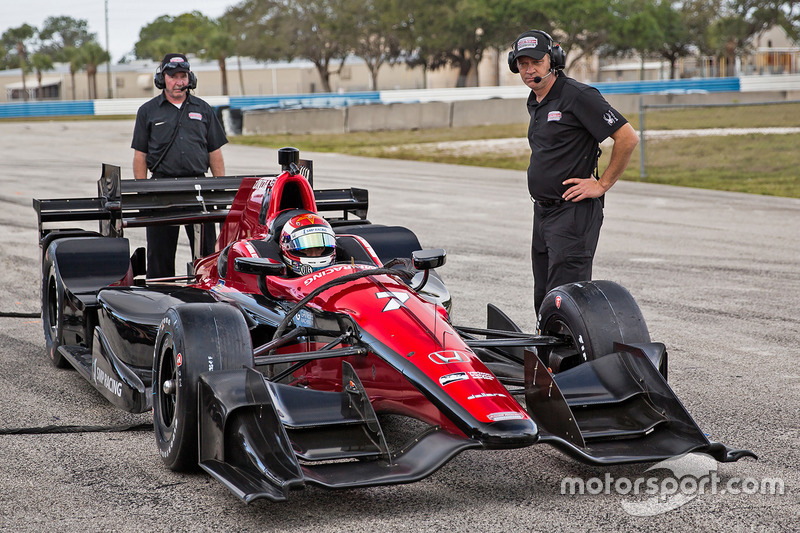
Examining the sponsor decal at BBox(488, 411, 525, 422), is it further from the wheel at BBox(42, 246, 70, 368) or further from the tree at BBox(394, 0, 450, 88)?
the tree at BBox(394, 0, 450, 88)

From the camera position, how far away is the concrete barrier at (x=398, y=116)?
33.5 m

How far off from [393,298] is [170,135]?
410 cm

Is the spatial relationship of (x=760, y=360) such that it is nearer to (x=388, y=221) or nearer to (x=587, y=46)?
(x=388, y=221)

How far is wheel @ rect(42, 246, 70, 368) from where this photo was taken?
6.85 m

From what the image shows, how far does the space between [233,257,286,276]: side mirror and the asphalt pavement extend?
107cm

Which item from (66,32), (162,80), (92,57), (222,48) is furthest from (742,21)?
(66,32)

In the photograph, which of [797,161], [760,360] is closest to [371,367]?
[760,360]

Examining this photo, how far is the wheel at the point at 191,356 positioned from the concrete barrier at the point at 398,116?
1135 inches

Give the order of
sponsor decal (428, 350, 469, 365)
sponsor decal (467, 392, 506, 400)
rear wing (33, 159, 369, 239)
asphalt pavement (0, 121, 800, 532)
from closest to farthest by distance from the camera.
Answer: asphalt pavement (0, 121, 800, 532) < sponsor decal (467, 392, 506, 400) < sponsor decal (428, 350, 469, 365) < rear wing (33, 159, 369, 239)

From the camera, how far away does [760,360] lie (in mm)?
6828

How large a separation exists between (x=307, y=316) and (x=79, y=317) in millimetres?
2237

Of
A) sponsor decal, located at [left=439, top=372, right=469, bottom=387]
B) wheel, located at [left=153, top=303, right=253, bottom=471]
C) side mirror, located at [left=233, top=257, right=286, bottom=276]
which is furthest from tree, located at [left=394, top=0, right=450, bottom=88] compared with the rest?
sponsor decal, located at [left=439, top=372, right=469, bottom=387]

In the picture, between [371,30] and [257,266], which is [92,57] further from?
[257,266]

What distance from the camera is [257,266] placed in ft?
17.0
